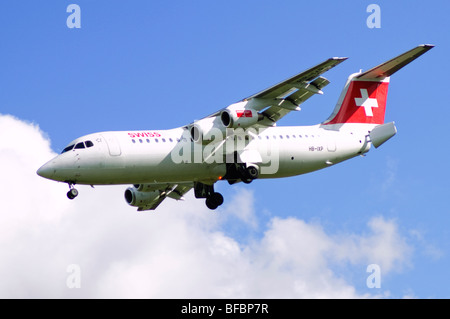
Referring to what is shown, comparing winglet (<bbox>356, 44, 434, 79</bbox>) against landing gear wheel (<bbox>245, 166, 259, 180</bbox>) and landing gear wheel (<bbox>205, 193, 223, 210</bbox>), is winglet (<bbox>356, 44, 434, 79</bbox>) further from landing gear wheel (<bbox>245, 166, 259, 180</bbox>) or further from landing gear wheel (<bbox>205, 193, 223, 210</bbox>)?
landing gear wheel (<bbox>205, 193, 223, 210</bbox>)

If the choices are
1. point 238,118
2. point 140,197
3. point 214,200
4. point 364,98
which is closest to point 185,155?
point 238,118

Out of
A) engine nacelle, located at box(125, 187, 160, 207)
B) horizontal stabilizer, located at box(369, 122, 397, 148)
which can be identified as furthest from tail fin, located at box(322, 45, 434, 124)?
engine nacelle, located at box(125, 187, 160, 207)

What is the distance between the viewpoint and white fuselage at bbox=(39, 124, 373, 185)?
32.8 m

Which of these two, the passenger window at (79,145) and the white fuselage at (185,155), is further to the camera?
the passenger window at (79,145)

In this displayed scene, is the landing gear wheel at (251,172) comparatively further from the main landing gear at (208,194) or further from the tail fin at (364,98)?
the tail fin at (364,98)

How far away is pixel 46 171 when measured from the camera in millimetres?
32688

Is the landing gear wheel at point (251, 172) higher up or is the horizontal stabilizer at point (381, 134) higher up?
the horizontal stabilizer at point (381, 134)

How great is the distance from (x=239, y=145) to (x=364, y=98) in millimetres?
6460

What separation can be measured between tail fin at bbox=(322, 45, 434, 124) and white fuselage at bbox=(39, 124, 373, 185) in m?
0.64

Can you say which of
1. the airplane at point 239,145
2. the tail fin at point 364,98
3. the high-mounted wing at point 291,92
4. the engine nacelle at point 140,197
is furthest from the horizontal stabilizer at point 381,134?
the engine nacelle at point 140,197

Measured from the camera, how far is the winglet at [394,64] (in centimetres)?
3419

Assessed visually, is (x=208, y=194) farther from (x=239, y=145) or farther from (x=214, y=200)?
(x=239, y=145)
